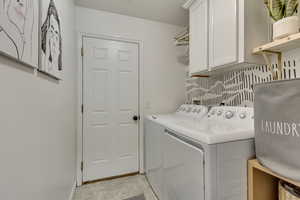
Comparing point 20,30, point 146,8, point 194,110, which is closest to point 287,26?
point 194,110

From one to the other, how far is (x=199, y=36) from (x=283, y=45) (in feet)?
2.98

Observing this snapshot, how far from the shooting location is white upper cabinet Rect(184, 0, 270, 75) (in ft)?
4.28

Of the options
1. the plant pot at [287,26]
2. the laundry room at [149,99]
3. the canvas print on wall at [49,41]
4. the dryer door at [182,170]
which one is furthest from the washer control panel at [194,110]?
the canvas print on wall at [49,41]

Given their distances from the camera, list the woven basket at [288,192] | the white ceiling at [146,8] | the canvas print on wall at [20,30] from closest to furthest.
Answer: the canvas print on wall at [20,30] < the woven basket at [288,192] < the white ceiling at [146,8]

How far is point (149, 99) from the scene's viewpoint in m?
2.53

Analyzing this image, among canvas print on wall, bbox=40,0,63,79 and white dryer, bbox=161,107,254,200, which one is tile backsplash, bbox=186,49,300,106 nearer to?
white dryer, bbox=161,107,254,200

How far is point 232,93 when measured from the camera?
182cm

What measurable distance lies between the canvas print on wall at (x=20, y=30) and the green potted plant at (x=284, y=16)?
5.36ft

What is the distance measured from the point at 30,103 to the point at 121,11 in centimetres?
207

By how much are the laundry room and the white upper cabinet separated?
12 millimetres

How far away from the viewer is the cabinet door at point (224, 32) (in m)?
1.36

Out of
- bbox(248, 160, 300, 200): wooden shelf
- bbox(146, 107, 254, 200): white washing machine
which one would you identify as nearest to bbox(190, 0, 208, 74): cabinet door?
bbox(146, 107, 254, 200): white washing machine

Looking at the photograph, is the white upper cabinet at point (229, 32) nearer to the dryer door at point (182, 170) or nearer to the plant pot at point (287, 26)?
Answer: the plant pot at point (287, 26)

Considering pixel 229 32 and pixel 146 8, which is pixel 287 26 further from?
pixel 146 8
